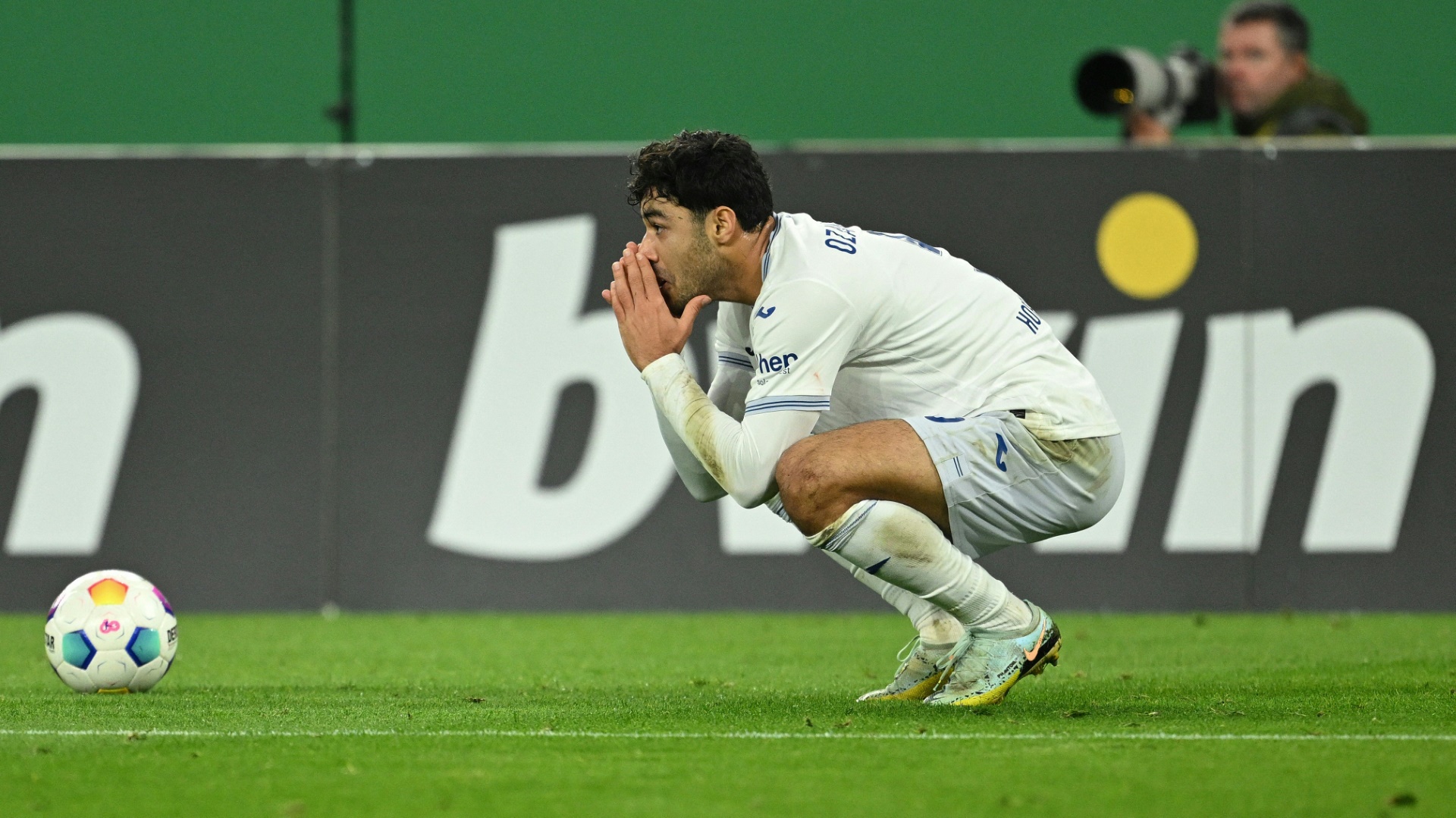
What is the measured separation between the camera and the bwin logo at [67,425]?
795cm

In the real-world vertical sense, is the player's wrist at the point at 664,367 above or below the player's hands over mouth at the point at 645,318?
below

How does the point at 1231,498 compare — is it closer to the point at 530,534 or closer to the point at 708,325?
the point at 708,325

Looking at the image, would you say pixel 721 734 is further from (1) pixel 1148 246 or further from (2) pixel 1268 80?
(2) pixel 1268 80

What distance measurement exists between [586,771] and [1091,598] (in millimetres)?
4799

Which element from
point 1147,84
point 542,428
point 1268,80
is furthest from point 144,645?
point 1268,80

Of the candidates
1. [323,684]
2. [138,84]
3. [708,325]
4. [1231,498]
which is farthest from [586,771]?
[138,84]

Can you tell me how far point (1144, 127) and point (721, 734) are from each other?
5517 mm

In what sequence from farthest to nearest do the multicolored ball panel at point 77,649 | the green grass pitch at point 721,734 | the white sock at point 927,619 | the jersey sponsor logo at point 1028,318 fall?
1. the multicolored ball panel at point 77,649
2. the white sock at point 927,619
3. the jersey sponsor logo at point 1028,318
4. the green grass pitch at point 721,734

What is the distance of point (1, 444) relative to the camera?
7926mm

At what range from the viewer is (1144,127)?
8750mm

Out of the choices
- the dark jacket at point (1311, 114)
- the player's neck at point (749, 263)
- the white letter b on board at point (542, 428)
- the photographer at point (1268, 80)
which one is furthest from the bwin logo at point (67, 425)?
the dark jacket at point (1311, 114)

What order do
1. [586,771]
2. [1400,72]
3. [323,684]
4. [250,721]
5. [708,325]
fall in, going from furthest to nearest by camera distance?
1. [1400,72]
2. [708,325]
3. [323,684]
4. [250,721]
5. [586,771]

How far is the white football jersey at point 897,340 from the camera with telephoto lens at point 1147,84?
409 cm

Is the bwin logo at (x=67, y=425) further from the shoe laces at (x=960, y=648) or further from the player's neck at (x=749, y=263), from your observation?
the shoe laces at (x=960, y=648)
